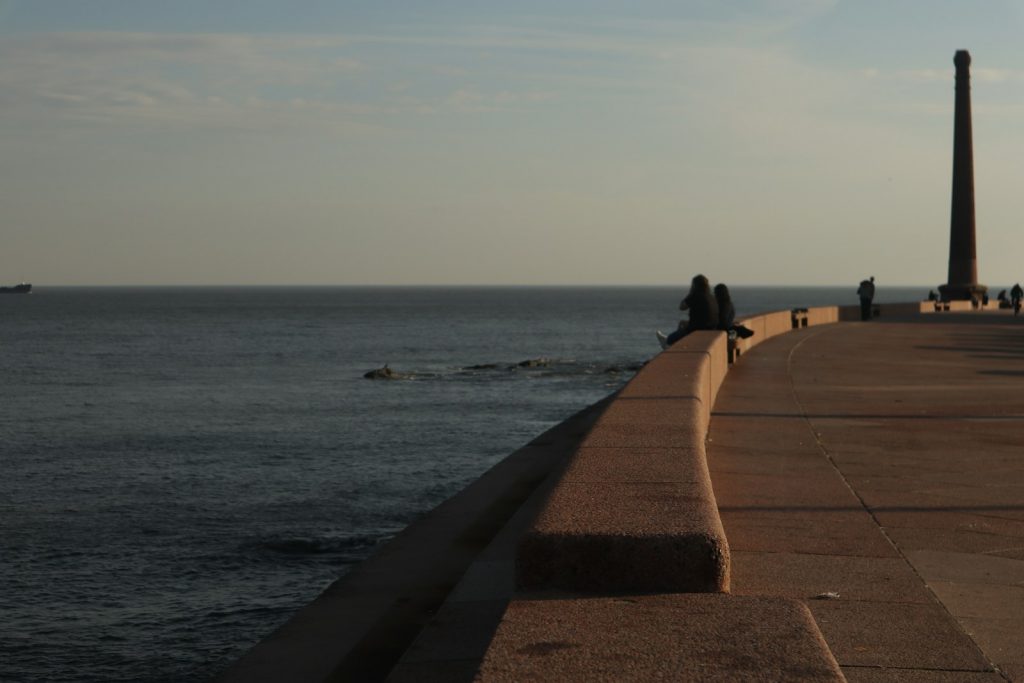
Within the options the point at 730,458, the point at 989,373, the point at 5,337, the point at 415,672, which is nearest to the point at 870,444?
the point at 730,458

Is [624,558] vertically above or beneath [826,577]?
above

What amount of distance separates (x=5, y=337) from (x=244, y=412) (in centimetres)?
6532

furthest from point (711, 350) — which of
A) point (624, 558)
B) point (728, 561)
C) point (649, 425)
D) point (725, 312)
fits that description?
point (624, 558)

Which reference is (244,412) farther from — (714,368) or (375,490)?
(714,368)

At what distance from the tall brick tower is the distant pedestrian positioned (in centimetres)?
1984

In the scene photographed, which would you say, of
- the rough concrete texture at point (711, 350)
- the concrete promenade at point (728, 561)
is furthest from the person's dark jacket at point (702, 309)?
the concrete promenade at point (728, 561)

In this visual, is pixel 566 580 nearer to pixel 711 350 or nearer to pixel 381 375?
pixel 711 350

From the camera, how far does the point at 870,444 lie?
10969 millimetres

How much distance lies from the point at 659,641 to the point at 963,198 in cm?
6541

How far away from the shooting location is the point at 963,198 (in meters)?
65.2

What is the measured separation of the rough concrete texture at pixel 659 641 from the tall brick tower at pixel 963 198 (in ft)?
210

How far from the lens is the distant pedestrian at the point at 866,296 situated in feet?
149

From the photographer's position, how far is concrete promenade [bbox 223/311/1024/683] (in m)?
4.23

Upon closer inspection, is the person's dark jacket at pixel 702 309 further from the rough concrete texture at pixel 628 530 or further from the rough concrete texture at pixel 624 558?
the rough concrete texture at pixel 624 558
